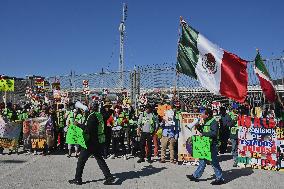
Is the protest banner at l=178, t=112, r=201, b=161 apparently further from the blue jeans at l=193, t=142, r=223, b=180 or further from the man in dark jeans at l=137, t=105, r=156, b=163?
the blue jeans at l=193, t=142, r=223, b=180

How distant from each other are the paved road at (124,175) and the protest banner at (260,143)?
16.7 inches

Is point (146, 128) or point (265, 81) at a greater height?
point (265, 81)

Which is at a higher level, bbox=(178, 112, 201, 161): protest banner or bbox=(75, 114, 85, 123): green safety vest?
bbox=(75, 114, 85, 123): green safety vest

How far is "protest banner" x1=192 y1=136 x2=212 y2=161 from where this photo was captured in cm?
977

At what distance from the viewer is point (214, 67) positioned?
10500 mm

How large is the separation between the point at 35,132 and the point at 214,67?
23.1 ft

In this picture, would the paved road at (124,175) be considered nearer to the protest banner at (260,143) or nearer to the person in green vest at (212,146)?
the person in green vest at (212,146)

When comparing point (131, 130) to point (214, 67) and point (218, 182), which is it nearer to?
point (214, 67)

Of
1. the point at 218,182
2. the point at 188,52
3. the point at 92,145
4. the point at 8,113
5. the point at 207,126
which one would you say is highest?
the point at 188,52

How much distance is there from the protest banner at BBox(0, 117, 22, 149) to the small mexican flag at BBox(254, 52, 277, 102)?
8334mm

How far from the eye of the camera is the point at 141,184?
31.0ft

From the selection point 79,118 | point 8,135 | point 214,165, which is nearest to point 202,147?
point 214,165

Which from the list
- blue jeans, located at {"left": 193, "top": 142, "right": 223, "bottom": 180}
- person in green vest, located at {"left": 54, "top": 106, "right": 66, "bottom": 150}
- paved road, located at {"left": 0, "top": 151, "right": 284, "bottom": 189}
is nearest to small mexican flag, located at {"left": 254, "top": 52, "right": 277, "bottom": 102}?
blue jeans, located at {"left": 193, "top": 142, "right": 223, "bottom": 180}

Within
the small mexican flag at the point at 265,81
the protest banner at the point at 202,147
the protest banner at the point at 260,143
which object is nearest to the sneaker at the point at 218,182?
the protest banner at the point at 202,147
